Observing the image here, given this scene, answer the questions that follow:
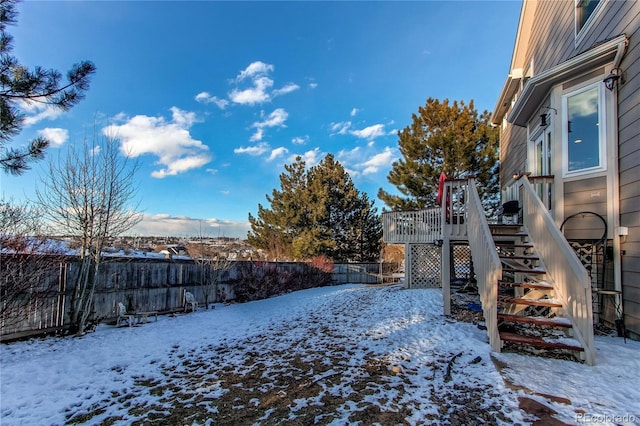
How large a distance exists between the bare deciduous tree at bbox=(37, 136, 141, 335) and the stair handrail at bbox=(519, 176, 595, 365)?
26.5 ft

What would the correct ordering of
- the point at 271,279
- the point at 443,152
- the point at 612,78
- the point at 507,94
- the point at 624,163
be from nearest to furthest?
the point at 624,163, the point at 612,78, the point at 507,94, the point at 271,279, the point at 443,152

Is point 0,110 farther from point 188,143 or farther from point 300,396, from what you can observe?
point 188,143

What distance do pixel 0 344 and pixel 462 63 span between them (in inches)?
540

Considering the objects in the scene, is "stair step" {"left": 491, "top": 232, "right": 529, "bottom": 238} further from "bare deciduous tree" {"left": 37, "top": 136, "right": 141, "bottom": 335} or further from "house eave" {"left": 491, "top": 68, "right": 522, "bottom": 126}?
"bare deciduous tree" {"left": 37, "top": 136, "right": 141, "bottom": 335}

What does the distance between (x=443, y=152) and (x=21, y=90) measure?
Answer: 14.5m

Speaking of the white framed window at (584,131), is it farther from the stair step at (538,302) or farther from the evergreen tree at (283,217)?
the evergreen tree at (283,217)

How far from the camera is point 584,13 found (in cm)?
593

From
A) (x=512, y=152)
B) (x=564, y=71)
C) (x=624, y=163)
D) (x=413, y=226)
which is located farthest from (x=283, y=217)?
(x=624, y=163)

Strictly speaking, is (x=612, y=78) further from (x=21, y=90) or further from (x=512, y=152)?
(x=21, y=90)

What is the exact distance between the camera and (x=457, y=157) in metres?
14.4

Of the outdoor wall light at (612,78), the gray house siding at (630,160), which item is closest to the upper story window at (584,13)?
the gray house siding at (630,160)

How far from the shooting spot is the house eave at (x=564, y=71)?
476cm

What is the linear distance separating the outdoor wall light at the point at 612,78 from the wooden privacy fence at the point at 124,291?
9.95 m

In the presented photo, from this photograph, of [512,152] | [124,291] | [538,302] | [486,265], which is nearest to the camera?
[538,302]
